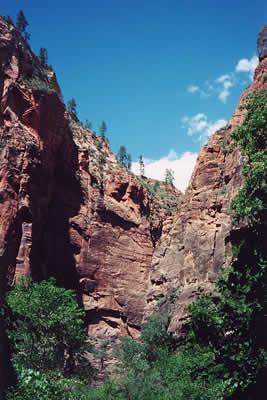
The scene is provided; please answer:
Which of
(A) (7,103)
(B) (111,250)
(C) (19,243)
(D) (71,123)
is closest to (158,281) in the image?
(B) (111,250)

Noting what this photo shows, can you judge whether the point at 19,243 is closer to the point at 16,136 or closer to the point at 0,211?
the point at 0,211

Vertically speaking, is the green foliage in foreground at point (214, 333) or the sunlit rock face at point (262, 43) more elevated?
the sunlit rock face at point (262, 43)

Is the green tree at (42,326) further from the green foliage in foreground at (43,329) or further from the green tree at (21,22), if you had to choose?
the green tree at (21,22)

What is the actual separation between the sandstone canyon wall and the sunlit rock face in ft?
3.64

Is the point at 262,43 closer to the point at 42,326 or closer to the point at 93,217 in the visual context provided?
the point at 93,217

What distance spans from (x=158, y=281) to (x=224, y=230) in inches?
578

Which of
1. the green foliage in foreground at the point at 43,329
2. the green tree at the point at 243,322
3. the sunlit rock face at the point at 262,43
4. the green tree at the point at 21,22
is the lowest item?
the green foliage in foreground at the point at 43,329

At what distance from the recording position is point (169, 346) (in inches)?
1348

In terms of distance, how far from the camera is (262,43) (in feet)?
125

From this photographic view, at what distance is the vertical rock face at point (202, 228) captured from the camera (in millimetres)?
35844

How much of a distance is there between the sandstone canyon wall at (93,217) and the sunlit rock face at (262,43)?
1108mm

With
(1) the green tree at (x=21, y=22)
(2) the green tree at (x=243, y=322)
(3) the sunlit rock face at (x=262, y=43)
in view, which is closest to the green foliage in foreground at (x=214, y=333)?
(2) the green tree at (x=243, y=322)

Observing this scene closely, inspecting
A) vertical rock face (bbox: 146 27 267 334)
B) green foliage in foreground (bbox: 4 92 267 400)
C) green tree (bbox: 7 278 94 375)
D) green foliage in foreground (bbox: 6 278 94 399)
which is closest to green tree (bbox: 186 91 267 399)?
green foliage in foreground (bbox: 4 92 267 400)

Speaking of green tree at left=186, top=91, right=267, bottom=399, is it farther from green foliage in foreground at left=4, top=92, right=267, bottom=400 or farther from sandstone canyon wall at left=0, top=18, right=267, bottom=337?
sandstone canyon wall at left=0, top=18, right=267, bottom=337
